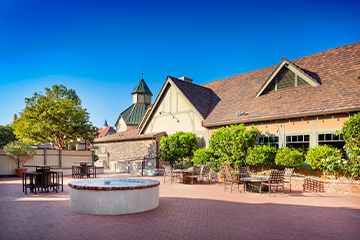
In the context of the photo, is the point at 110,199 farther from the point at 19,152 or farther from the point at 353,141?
the point at 19,152

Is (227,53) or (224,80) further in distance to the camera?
(224,80)

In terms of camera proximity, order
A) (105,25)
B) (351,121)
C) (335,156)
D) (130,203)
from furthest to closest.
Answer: (105,25) < (335,156) < (351,121) < (130,203)

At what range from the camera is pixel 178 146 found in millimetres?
20188

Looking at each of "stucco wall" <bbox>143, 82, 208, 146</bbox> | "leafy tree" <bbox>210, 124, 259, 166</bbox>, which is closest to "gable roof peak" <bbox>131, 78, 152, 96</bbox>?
"stucco wall" <bbox>143, 82, 208, 146</bbox>

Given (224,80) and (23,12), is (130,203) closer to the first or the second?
(23,12)

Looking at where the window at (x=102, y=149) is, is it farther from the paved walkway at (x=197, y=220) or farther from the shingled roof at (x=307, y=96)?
the paved walkway at (x=197, y=220)

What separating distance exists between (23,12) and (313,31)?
1606cm

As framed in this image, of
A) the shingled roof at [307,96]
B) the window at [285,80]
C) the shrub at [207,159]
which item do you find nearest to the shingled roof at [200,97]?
the shingled roof at [307,96]

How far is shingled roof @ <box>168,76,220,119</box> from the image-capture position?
21.3m

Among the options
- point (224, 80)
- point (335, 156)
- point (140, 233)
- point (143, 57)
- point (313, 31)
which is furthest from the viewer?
point (224, 80)

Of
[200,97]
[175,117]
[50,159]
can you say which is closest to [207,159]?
[175,117]

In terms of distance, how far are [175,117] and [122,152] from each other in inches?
288

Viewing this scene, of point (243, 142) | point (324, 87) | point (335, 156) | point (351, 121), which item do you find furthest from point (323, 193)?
point (324, 87)

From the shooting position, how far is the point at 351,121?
39.5 feet
